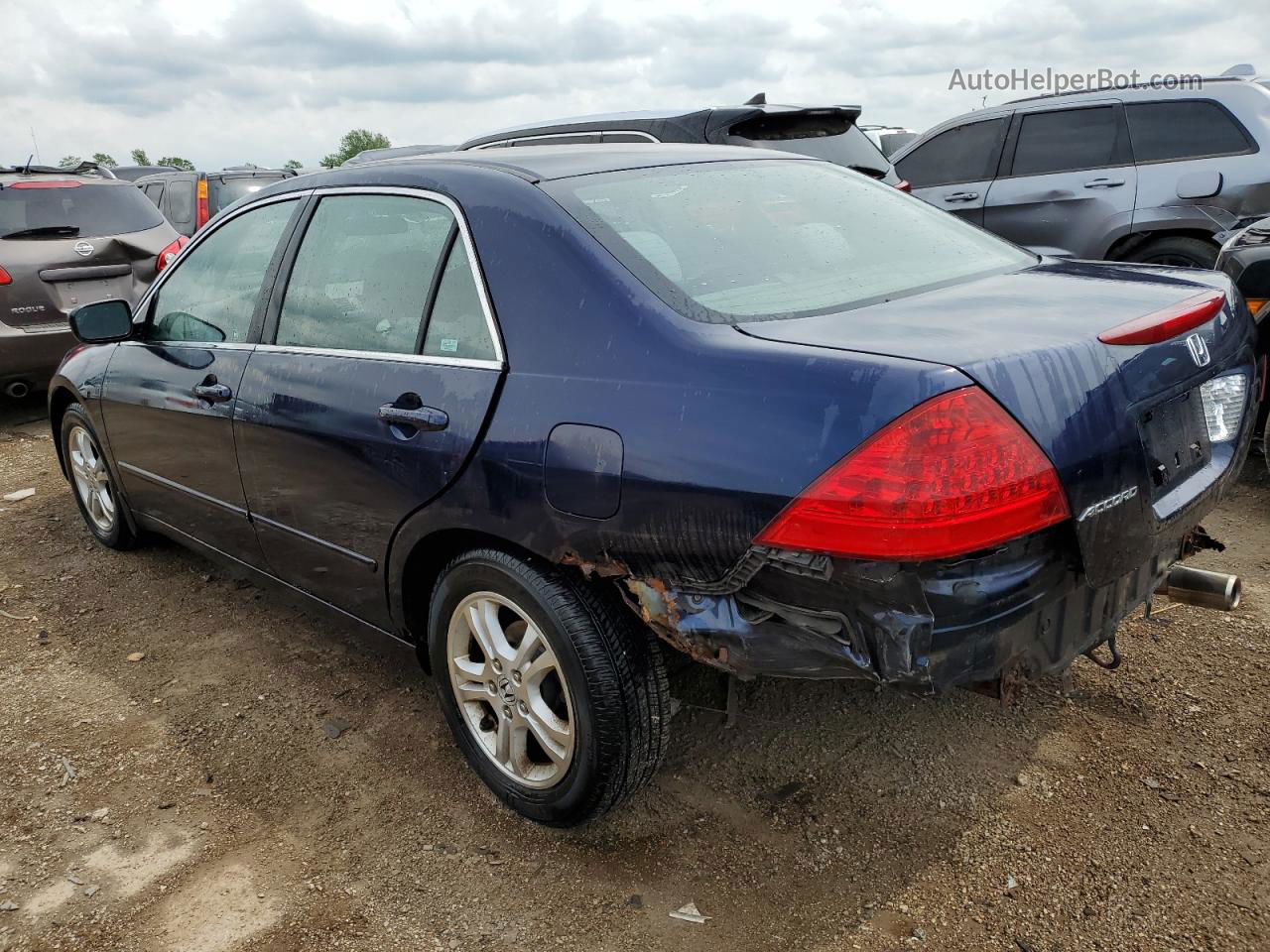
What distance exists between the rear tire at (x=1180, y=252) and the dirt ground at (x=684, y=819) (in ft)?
11.4

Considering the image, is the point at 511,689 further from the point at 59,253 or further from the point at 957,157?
the point at 957,157

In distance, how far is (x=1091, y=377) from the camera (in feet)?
6.63

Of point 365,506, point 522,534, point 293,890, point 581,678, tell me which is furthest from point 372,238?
point 293,890

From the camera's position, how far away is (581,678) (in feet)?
7.55

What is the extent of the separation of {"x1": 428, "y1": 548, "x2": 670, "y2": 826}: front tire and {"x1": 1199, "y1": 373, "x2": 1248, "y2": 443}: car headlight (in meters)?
1.43

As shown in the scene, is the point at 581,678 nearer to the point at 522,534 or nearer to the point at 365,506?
the point at 522,534

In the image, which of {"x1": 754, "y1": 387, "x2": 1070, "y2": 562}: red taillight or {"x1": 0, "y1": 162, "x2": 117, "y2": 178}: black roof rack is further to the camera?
{"x1": 0, "y1": 162, "x2": 117, "y2": 178}: black roof rack

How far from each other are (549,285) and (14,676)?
8.61 ft

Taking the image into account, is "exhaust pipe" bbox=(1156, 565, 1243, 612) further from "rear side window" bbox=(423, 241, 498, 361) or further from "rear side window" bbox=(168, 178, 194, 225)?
"rear side window" bbox=(168, 178, 194, 225)

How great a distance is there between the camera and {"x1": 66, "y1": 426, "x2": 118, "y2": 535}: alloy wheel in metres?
4.54

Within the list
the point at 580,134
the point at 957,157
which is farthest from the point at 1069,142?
the point at 580,134

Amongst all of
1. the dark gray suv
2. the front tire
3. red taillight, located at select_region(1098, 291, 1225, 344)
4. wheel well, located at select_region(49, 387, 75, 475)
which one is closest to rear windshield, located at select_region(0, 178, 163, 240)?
the dark gray suv

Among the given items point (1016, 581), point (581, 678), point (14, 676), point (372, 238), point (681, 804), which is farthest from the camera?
point (14, 676)

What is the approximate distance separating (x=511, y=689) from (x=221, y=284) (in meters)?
1.91
